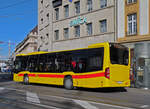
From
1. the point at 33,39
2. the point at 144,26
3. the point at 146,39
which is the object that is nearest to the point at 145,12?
the point at 144,26

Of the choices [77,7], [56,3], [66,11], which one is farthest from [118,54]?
[56,3]

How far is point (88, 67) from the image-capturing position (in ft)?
44.3

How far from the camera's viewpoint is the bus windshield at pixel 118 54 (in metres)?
12.8

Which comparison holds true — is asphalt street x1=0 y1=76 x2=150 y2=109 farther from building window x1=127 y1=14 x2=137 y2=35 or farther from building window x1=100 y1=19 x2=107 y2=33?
building window x1=100 y1=19 x2=107 y2=33

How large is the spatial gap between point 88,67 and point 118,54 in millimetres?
2001

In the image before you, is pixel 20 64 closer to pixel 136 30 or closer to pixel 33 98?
pixel 33 98

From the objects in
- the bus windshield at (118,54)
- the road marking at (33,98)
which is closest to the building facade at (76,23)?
the bus windshield at (118,54)

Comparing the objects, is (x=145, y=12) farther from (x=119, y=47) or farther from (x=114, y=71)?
(x=114, y=71)

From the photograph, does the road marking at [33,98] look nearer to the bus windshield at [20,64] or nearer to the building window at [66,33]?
the bus windshield at [20,64]

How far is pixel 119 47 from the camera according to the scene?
1330cm

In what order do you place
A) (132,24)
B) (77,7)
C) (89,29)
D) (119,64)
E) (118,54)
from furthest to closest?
(77,7) < (89,29) < (132,24) < (118,54) < (119,64)

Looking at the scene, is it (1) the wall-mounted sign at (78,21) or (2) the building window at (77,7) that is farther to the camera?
(2) the building window at (77,7)

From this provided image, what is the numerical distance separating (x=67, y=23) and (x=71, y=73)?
16.9m

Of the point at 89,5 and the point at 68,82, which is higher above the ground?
the point at 89,5
